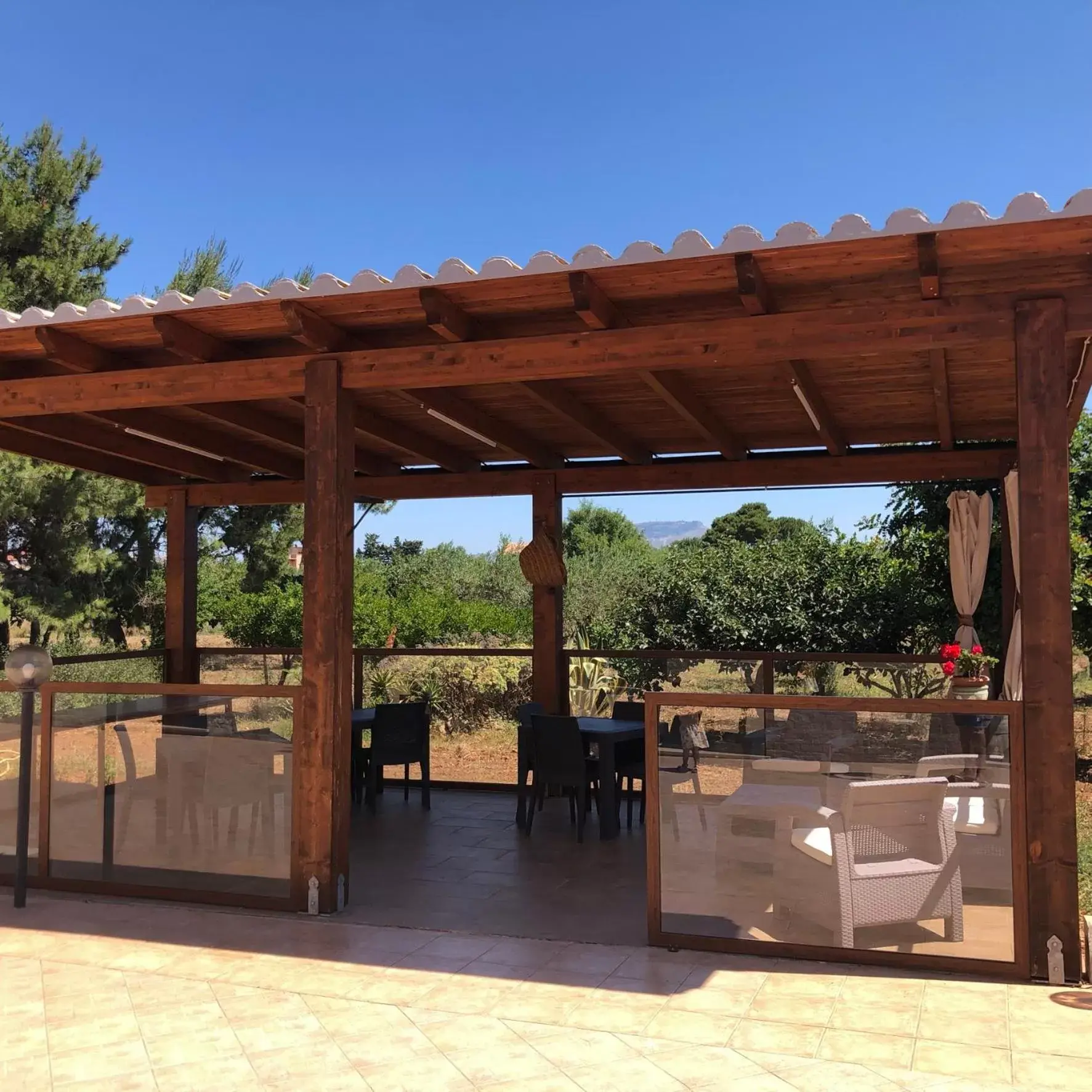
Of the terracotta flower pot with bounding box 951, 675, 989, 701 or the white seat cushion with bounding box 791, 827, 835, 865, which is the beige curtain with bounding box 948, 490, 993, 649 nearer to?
the terracotta flower pot with bounding box 951, 675, 989, 701

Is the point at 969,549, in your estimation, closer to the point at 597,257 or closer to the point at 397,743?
the point at 397,743

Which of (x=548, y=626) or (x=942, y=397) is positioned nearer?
(x=942, y=397)

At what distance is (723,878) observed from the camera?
4.20 meters

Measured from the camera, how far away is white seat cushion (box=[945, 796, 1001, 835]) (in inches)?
154

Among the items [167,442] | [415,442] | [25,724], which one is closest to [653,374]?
[415,442]

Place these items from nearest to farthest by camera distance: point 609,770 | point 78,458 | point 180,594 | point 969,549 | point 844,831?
point 844,831
point 609,770
point 969,549
point 78,458
point 180,594

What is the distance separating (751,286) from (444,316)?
4.19 ft

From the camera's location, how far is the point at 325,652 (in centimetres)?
479

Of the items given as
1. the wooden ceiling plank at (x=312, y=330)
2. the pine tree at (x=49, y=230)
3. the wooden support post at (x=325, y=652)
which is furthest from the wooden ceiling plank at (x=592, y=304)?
the pine tree at (x=49, y=230)

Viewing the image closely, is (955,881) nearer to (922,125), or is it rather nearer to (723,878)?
(723,878)

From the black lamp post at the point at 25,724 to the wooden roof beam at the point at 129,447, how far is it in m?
2.17

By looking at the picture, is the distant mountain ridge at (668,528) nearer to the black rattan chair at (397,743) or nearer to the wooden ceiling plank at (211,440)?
the wooden ceiling plank at (211,440)

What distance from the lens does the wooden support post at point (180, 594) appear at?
8797 mm

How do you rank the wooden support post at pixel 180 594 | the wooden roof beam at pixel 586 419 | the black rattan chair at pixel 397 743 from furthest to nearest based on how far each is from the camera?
the wooden support post at pixel 180 594 → the black rattan chair at pixel 397 743 → the wooden roof beam at pixel 586 419
